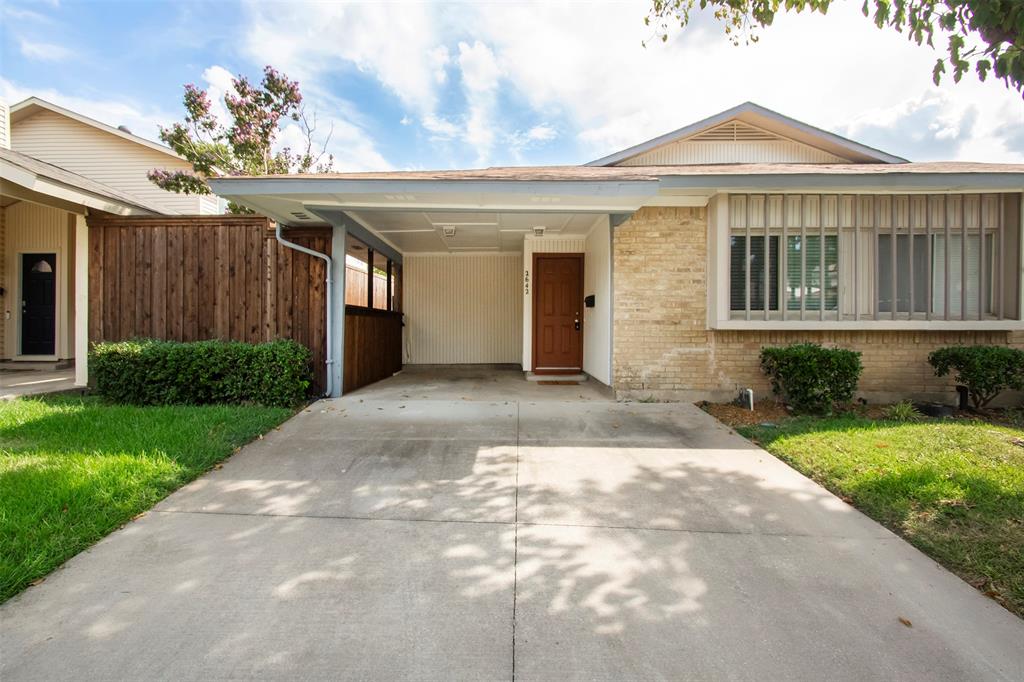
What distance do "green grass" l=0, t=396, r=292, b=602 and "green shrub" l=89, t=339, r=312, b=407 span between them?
12.8 inches

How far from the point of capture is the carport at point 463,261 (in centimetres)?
513

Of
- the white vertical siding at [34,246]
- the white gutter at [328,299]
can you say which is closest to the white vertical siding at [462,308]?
the white gutter at [328,299]

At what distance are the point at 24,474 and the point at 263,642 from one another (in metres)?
2.85

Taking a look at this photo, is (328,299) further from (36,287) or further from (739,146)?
(739,146)

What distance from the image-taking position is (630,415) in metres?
5.46

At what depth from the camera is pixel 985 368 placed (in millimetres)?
5379

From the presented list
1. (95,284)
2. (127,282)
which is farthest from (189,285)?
(95,284)

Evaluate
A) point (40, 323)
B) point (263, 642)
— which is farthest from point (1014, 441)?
point (40, 323)

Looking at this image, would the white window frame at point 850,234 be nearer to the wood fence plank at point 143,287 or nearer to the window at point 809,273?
the window at point 809,273

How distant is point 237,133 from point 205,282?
9.39 metres

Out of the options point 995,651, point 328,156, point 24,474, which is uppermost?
point 328,156

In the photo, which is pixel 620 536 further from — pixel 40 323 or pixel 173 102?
pixel 173 102

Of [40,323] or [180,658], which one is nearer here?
[180,658]

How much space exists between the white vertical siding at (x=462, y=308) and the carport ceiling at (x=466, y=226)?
919mm
